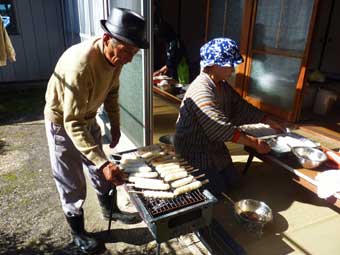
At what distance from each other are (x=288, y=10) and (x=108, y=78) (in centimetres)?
459

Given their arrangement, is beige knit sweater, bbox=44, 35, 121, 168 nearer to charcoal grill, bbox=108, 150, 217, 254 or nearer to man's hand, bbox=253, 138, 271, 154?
charcoal grill, bbox=108, 150, 217, 254

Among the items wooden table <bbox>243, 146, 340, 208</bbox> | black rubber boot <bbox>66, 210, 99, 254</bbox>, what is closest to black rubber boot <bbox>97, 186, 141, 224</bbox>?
black rubber boot <bbox>66, 210, 99, 254</bbox>

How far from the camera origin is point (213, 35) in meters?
8.15

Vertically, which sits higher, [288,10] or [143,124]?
[288,10]

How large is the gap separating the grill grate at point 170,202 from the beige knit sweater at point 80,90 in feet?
1.56

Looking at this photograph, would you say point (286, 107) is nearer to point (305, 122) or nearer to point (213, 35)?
point (305, 122)

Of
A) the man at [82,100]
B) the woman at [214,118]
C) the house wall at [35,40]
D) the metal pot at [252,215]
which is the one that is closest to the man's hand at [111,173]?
the man at [82,100]

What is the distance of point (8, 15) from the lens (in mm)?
8641

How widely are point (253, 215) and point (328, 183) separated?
2.63 ft

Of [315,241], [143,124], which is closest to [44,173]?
[143,124]

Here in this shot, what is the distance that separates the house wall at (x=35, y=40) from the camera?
29.0ft

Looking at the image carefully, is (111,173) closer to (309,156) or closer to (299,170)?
(299,170)

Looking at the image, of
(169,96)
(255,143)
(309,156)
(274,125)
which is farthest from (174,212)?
(169,96)

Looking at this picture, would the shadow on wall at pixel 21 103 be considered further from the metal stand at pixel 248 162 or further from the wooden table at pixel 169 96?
the metal stand at pixel 248 162
